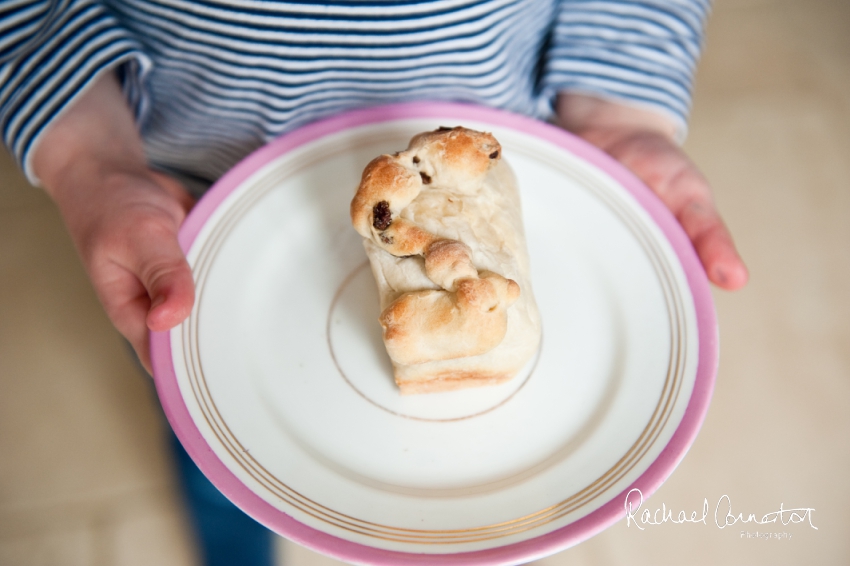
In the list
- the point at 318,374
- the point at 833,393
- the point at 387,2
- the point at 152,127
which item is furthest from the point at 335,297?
the point at 833,393

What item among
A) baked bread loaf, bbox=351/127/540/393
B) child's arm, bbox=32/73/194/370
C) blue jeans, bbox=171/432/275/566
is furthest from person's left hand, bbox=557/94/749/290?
blue jeans, bbox=171/432/275/566

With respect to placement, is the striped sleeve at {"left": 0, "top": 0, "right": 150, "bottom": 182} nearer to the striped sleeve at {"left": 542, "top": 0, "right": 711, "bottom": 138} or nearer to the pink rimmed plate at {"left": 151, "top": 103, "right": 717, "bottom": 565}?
the pink rimmed plate at {"left": 151, "top": 103, "right": 717, "bottom": 565}

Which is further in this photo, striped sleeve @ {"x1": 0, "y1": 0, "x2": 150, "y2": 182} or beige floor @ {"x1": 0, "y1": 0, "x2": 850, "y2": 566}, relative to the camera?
beige floor @ {"x1": 0, "y1": 0, "x2": 850, "y2": 566}

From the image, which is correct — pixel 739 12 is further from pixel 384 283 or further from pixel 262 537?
pixel 262 537

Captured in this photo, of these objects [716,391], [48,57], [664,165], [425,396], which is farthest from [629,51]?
[48,57]

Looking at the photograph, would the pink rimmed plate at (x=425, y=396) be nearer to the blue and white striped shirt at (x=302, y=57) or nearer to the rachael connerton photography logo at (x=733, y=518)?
the blue and white striped shirt at (x=302, y=57)

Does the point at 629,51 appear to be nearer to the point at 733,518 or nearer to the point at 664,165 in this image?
the point at 664,165

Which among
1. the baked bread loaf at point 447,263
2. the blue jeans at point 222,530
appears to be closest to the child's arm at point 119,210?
the baked bread loaf at point 447,263

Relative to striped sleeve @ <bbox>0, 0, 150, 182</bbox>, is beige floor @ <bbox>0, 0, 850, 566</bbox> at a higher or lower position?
lower
